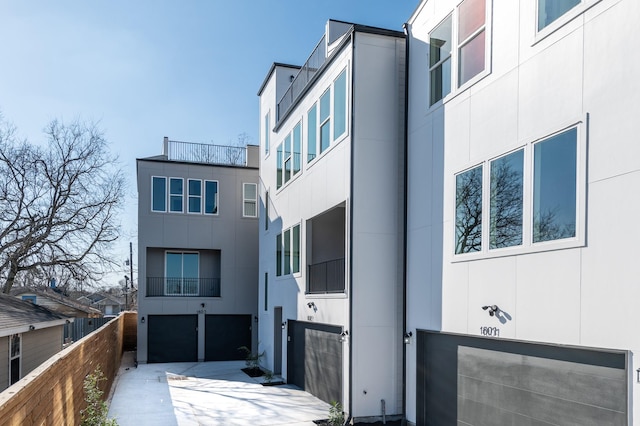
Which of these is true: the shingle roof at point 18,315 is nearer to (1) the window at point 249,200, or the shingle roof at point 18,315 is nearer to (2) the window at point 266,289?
(2) the window at point 266,289

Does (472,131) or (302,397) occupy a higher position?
(472,131)

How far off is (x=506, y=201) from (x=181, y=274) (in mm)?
15957

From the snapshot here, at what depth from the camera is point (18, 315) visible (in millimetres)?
13570

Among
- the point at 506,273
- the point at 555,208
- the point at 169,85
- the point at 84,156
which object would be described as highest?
the point at 169,85

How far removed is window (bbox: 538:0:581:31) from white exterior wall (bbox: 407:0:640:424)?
0.12 m

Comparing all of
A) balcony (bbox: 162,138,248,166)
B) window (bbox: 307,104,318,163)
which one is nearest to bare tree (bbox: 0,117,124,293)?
balcony (bbox: 162,138,248,166)

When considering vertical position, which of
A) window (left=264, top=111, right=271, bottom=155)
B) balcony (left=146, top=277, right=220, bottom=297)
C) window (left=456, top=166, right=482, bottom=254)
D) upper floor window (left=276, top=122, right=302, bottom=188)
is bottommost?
balcony (left=146, top=277, right=220, bottom=297)

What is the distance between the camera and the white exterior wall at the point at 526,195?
5305mm

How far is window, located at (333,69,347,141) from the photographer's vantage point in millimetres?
10648

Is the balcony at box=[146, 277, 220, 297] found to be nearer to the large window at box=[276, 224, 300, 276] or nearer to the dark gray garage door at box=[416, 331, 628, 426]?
the large window at box=[276, 224, 300, 276]

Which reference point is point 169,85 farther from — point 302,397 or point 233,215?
point 302,397

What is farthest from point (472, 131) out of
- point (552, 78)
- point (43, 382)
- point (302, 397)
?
point (302, 397)

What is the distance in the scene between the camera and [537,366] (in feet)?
21.4

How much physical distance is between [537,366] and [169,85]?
14.2 meters
